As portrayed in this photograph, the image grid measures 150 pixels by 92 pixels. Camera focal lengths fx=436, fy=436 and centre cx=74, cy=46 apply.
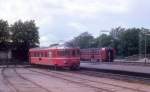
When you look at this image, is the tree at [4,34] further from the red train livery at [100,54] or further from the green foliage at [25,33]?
the red train livery at [100,54]

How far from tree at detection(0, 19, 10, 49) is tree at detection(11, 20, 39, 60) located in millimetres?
1210

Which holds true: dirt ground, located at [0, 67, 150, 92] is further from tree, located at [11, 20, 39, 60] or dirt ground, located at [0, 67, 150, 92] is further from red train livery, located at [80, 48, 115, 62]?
tree, located at [11, 20, 39, 60]

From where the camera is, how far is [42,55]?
5384cm

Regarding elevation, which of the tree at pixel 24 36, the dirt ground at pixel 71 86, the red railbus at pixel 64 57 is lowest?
the dirt ground at pixel 71 86

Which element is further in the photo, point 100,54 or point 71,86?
point 100,54

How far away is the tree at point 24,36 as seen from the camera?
7925cm

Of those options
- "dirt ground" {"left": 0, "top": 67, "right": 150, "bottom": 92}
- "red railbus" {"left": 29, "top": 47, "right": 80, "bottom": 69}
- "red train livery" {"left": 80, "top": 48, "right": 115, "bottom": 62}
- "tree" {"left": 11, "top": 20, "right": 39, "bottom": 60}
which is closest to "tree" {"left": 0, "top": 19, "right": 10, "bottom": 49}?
"tree" {"left": 11, "top": 20, "right": 39, "bottom": 60}

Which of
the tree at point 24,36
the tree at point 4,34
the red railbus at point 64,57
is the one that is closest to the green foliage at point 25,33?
the tree at point 24,36

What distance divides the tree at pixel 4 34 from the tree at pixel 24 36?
3.97 feet

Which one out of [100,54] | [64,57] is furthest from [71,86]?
[100,54]

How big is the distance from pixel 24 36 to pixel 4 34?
3667 mm

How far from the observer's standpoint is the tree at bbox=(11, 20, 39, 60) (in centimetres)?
7925

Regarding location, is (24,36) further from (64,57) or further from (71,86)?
(71,86)

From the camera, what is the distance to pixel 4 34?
79.8 metres
